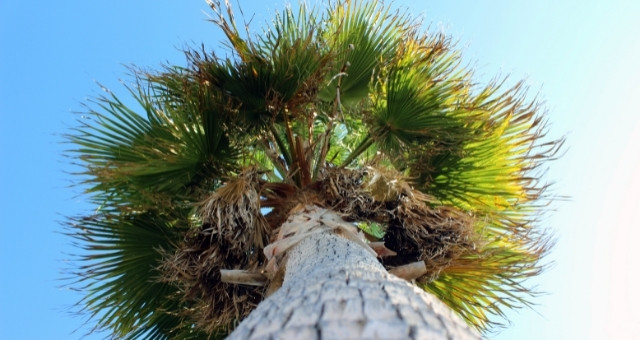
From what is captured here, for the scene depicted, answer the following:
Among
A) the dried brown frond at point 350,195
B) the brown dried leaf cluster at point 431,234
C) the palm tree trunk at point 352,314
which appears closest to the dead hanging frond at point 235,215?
the dried brown frond at point 350,195

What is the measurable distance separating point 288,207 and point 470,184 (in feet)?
5.35

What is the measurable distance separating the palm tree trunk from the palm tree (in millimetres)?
2036

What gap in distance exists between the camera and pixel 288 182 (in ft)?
14.6

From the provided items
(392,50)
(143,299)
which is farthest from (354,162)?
(143,299)

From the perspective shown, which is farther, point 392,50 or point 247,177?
point 392,50

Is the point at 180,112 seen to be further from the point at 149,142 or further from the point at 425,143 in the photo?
the point at 425,143

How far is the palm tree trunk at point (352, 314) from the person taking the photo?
1194mm

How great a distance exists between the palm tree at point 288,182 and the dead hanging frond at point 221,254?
10mm

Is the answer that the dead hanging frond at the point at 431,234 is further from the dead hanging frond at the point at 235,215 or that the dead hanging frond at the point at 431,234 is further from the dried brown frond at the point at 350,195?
the dead hanging frond at the point at 235,215

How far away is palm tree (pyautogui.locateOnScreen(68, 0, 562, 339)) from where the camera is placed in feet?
13.2

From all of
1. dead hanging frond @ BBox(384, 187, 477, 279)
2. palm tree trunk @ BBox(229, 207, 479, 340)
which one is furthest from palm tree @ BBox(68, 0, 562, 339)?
palm tree trunk @ BBox(229, 207, 479, 340)

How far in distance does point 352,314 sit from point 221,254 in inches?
111

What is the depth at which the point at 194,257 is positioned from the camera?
3.92 metres

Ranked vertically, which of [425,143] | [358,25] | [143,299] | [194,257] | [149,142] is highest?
[358,25]
